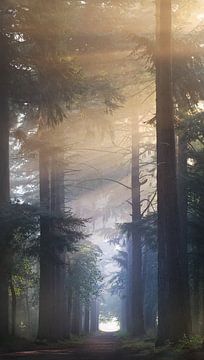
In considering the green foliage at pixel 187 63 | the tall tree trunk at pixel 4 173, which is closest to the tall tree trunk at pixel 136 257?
the tall tree trunk at pixel 4 173

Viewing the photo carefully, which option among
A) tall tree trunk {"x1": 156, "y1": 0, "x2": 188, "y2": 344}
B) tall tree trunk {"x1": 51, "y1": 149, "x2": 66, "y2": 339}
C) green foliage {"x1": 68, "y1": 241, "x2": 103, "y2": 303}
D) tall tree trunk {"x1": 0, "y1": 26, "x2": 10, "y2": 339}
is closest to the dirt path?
tall tree trunk {"x1": 156, "y1": 0, "x2": 188, "y2": 344}

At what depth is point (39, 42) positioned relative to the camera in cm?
1795

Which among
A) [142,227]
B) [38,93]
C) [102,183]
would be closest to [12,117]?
[38,93]

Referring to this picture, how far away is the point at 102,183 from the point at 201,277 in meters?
13.3

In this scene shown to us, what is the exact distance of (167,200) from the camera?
14070mm

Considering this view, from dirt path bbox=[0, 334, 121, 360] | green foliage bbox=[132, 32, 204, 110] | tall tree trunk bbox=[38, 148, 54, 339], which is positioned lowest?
dirt path bbox=[0, 334, 121, 360]

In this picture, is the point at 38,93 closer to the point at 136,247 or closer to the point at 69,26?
the point at 69,26

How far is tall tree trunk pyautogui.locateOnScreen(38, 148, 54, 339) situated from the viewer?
19750 millimetres

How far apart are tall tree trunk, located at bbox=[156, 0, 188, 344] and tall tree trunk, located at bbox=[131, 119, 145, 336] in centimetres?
1307

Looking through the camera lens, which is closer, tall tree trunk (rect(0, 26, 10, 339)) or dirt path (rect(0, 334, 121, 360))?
dirt path (rect(0, 334, 121, 360))

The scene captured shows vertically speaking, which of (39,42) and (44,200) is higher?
(39,42)

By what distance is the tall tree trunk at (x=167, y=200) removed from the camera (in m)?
13.4

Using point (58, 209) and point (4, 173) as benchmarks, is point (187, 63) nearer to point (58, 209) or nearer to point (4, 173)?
point (4, 173)

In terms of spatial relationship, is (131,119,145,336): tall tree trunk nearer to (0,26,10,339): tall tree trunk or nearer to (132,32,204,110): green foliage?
(0,26,10,339): tall tree trunk
